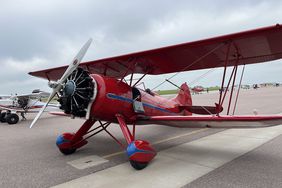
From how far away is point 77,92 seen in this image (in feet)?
13.7

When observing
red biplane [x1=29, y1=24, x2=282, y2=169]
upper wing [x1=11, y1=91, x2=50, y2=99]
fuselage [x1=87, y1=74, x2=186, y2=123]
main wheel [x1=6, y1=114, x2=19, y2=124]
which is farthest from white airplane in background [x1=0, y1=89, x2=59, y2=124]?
fuselage [x1=87, y1=74, x2=186, y2=123]

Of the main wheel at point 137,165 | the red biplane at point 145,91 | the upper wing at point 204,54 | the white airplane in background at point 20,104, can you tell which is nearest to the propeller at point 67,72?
the red biplane at point 145,91

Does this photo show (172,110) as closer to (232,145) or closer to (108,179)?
(232,145)

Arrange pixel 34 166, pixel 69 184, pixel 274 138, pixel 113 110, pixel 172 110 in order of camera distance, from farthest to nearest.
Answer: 1. pixel 172 110
2. pixel 274 138
3. pixel 113 110
4. pixel 34 166
5. pixel 69 184

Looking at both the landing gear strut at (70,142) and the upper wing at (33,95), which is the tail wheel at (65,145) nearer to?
the landing gear strut at (70,142)

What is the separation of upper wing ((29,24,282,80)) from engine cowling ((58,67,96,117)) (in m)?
1.05

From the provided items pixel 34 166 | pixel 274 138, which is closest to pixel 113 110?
pixel 34 166

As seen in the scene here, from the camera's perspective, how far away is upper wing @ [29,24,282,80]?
3980 mm

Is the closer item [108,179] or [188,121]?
[108,179]

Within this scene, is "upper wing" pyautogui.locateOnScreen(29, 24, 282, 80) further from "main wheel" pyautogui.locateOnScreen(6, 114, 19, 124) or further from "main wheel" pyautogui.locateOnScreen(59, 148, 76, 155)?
"main wheel" pyautogui.locateOnScreen(6, 114, 19, 124)

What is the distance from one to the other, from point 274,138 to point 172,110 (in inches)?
112

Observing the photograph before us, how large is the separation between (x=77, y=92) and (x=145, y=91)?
6.86ft

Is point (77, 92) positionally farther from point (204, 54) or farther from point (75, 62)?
point (204, 54)

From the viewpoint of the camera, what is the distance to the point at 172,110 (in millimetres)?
6770
